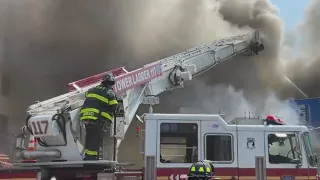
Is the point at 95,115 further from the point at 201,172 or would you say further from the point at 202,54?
the point at 202,54

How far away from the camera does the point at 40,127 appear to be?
242 inches

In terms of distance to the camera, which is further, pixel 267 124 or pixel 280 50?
pixel 280 50

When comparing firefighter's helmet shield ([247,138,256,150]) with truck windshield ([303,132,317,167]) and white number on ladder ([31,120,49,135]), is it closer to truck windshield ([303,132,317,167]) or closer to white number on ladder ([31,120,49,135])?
truck windshield ([303,132,317,167])

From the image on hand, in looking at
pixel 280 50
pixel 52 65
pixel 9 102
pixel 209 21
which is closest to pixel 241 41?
pixel 209 21

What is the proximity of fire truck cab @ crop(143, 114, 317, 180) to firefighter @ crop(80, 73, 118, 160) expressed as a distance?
0.56 m

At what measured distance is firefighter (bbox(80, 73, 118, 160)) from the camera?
593 cm

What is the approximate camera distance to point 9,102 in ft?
41.4

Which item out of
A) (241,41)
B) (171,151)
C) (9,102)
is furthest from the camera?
(241,41)

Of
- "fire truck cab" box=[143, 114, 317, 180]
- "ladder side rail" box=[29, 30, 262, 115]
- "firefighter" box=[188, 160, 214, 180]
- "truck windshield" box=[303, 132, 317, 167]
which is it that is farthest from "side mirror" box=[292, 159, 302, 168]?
"ladder side rail" box=[29, 30, 262, 115]

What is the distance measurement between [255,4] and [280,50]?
241 centimetres

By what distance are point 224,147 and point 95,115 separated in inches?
73.2

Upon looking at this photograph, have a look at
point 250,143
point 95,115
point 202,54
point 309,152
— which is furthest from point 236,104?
point 95,115

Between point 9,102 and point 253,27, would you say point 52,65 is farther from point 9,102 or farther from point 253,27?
point 253,27

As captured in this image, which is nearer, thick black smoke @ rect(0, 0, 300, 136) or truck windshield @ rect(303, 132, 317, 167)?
truck windshield @ rect(303, 132, 317, 167)
